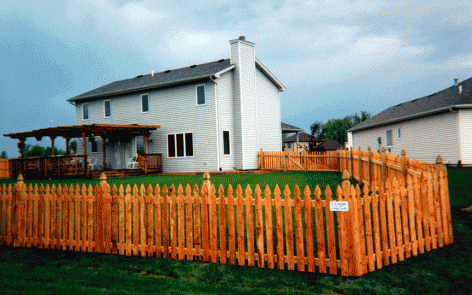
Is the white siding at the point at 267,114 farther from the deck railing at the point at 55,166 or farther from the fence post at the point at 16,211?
the fence post at the point at 16,211

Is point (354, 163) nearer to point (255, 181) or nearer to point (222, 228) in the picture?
point (255, 181)

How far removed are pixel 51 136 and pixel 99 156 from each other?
3920 mm

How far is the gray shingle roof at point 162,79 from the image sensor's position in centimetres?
2310

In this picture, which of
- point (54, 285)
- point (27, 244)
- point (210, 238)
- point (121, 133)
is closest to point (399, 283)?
point (210, 238)

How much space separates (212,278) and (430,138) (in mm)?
23791

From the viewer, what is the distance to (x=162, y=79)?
25.7 m

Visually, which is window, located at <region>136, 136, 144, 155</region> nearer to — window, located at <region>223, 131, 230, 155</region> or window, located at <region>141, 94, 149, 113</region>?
window, located at <region>141, 94, 149, 113</region>

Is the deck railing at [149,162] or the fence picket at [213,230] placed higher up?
the deck railing at [149,162]

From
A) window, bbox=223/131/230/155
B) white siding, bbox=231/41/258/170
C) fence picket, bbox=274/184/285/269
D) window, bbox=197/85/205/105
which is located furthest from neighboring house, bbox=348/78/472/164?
fence picket, bbox=274/184/285/269

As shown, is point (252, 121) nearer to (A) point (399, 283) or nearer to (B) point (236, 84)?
(B) point (236, 84)

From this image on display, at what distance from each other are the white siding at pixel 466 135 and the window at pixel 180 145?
17.3 m

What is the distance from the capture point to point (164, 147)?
24125 mm

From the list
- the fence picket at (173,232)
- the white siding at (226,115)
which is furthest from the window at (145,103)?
the fence picket at (173,232)

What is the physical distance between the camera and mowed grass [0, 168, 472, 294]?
13.5 feet
